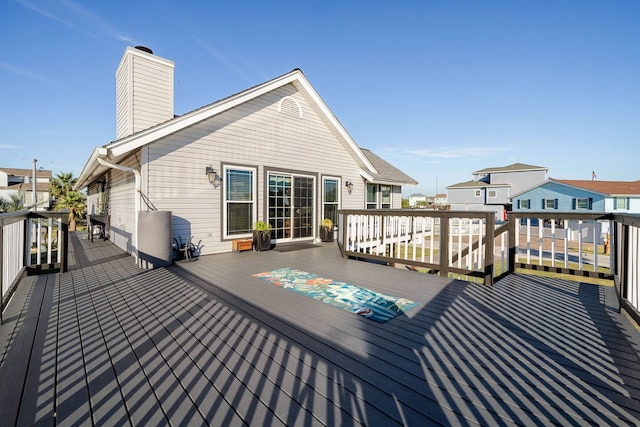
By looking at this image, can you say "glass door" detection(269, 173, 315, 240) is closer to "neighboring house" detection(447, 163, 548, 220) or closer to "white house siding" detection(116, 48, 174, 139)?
"white house siding" detection(116, 48, 174, 139)

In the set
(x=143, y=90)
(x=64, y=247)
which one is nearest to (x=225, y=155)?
(x=143, y=90)

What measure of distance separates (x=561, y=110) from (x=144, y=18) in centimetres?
1838

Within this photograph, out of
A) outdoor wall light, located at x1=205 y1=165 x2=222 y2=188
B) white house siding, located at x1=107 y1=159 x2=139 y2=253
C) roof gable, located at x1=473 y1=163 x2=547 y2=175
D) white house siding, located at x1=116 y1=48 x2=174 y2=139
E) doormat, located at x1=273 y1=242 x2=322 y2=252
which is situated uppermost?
roof gable, located at x1=473 y1=163 x2=547 y2=175

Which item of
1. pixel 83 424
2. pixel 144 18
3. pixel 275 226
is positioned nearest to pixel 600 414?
pixel 83 424


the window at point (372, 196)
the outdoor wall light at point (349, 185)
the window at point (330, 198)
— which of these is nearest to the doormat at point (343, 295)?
the window at point (330, 198)

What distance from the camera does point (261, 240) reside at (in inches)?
272

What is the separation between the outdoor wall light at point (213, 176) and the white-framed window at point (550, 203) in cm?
3039

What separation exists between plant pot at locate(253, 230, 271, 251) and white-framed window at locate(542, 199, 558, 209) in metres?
29.3

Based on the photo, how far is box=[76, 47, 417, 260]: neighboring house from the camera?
19.0 feet

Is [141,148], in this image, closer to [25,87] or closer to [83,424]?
[83,424]

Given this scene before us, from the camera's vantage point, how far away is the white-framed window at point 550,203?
25000mm

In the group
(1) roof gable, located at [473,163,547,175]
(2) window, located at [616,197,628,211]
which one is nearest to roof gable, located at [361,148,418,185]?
(2) window, located at [616,197,628,211]

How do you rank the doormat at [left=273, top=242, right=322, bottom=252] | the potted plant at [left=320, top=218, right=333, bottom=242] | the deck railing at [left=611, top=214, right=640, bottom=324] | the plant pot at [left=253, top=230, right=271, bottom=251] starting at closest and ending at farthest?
the deck railing at [left=611, top=214, right=640, bottom=324] < the plant pot at [left=253, top=230, right=271, bottom=251] < the doormat at [left=273, top=242, right=322, bottom=252] < the potted plant at [left=320, top=218, right=333, bottom=242]

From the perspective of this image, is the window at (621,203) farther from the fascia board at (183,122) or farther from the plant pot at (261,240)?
the plant pot at (261,240)
